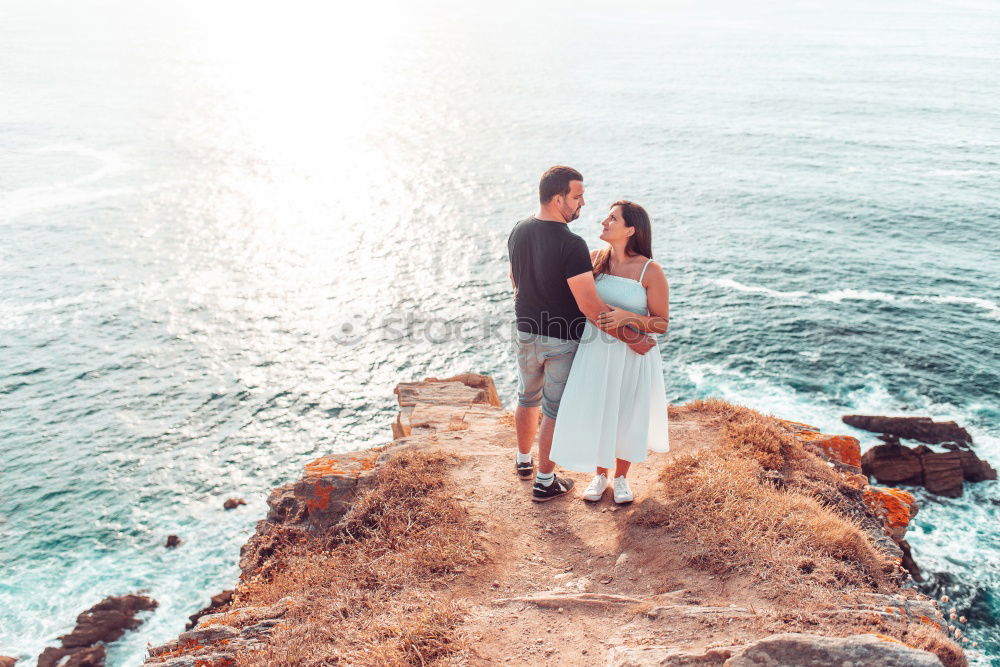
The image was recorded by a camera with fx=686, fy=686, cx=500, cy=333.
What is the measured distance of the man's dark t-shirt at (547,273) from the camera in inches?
303

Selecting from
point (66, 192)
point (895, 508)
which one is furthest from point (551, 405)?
point (66, 192)

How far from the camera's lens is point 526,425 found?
930cm

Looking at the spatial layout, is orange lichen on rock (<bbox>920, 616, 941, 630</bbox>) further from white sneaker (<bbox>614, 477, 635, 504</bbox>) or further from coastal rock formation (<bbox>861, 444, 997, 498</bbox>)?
coastal rock formation (<bbox>861, 444, 997, 498</bbox>)

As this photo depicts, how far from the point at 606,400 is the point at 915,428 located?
22300mm

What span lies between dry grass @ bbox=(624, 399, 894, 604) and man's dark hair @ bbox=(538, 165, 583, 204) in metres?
4.15

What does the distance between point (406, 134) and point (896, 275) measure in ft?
171

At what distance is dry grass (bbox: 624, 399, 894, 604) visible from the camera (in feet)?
23.9

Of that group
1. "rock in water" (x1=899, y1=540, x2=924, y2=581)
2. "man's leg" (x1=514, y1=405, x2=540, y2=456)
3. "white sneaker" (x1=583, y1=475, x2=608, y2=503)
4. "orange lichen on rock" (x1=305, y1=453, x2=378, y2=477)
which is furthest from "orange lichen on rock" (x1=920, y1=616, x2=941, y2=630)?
"rock in water" (x1=899, y1=540, x2=924, y2=581)

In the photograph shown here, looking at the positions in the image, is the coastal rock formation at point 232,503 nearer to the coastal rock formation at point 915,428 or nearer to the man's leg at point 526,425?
the man's leg at point 526,425

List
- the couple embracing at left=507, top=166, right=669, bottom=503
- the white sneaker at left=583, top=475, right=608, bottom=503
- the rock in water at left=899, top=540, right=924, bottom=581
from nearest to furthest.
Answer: the couple embracing at left=507, top=166, right=669, bottom=503
the white sneaker at left=583, top=475, right=608, bottom=503
the rock in water at left=899, top=540, right=924, bottom=581

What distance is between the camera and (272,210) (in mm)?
52906

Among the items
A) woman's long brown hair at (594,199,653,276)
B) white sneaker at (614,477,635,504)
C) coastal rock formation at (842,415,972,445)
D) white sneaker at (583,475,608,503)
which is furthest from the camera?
coastal rock formation at (842,415,972,445)

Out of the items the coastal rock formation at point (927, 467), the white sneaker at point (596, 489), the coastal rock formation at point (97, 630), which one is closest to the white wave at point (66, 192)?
the coastal rock formation at point (97, 630)

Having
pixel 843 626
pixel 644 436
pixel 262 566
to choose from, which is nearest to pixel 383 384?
pixel 262 566
